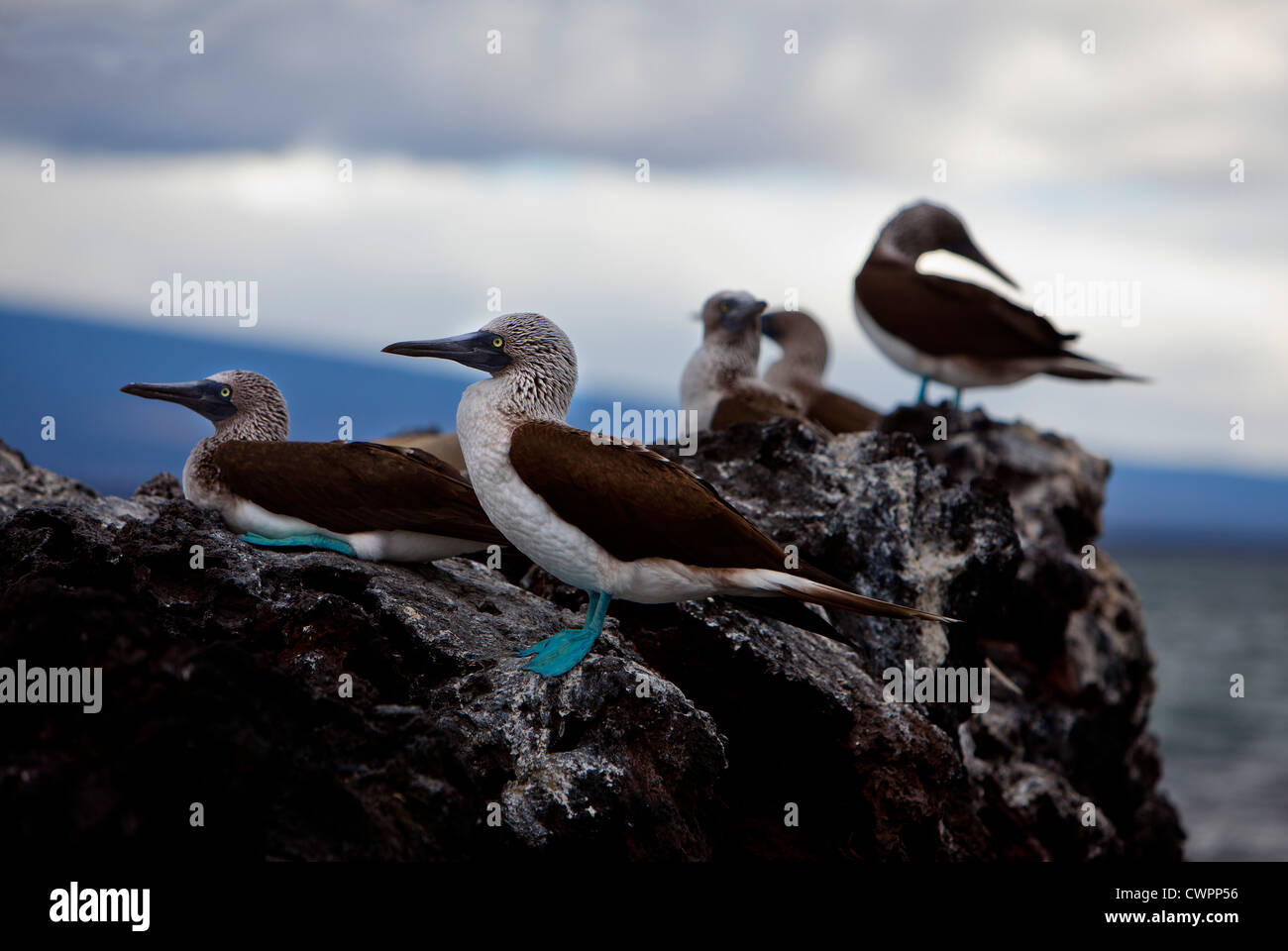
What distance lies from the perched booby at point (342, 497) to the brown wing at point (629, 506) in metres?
0.96

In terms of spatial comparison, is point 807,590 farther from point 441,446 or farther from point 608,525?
point 441,446

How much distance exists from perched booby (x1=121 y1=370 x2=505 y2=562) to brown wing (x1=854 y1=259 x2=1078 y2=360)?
5336mm

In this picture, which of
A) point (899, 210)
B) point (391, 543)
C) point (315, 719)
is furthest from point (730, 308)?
point (315, 719)

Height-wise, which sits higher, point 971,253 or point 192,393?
point 971,253

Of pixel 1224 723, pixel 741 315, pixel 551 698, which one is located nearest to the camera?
pixel 551 698

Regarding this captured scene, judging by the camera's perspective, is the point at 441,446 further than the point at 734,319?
No

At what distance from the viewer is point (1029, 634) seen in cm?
920

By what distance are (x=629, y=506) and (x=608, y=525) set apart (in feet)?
0.40

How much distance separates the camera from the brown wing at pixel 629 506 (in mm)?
5125

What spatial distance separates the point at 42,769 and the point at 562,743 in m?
1.97

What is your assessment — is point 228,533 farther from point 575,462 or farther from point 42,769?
point 42,769

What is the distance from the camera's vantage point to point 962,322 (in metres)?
10.2

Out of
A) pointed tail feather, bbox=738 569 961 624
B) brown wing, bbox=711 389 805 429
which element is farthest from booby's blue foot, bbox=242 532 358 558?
brown wing, bbox=711 389 805 429

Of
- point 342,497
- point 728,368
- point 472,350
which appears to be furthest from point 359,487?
point 728,368
